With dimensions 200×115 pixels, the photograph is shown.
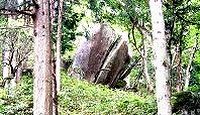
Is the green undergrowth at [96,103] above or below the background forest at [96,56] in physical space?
below

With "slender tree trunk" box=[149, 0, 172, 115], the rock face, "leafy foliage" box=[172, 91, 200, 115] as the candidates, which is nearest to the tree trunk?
"slender tree trunk" box=[149, 0, 172, 115]

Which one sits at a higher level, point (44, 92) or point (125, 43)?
point (125, 43)

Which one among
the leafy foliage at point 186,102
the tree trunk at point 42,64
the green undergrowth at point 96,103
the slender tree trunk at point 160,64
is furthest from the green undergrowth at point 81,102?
the tree trunk at point 42,64

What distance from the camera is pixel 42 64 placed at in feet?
24.1

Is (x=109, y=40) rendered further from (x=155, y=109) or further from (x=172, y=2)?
(x=155, y=109)

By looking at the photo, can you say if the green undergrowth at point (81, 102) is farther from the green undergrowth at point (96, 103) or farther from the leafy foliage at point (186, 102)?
the leafy foliage at point (186, 102)


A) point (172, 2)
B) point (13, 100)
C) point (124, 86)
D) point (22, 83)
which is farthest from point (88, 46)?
point (172, 2)

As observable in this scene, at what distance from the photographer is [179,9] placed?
13141 millimetres

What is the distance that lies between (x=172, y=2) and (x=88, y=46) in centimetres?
1042

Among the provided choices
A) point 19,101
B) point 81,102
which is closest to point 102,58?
point 81,102

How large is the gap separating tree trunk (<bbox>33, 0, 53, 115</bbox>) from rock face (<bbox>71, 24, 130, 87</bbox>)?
14.8 metres

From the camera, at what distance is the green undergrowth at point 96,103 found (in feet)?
41.8

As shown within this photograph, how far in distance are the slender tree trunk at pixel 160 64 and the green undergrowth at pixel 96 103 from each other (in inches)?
164

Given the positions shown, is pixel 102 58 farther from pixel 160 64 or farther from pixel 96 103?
pixel 160 64
